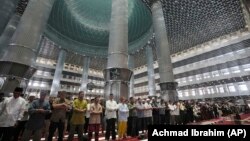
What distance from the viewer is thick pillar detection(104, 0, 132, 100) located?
288 inches

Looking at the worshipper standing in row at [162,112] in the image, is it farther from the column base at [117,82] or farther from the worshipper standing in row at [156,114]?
the column base at [117,82]

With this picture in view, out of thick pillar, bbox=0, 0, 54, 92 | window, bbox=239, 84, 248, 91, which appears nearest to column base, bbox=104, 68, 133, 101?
thick pillar, bbox=0, 0, 54, 92

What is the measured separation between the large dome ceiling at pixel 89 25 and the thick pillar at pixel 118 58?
1425 cm

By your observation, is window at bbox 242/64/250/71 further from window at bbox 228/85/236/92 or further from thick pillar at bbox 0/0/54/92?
thick pillar at bbox 0/0/54/92

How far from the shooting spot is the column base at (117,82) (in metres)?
7.22

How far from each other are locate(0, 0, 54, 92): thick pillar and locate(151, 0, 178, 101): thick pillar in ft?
29.6

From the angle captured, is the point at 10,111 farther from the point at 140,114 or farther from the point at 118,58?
the point at 118,58

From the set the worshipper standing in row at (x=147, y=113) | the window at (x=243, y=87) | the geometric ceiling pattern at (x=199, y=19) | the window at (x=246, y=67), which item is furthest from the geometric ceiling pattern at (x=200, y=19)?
the worshipper standing in row at (x=147, y=113)

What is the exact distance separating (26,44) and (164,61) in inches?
391

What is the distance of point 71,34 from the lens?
27.9 m

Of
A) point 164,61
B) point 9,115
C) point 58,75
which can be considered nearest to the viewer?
point 9,115

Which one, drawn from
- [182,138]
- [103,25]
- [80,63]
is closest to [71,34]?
[103,25]

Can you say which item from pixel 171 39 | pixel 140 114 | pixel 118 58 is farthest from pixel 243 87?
pixel 118 58

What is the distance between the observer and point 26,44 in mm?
7859
